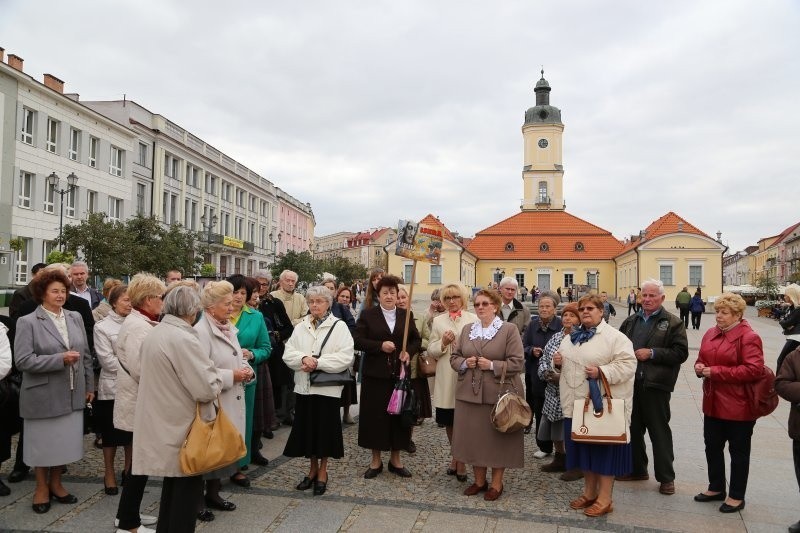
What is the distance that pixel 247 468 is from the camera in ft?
21.0

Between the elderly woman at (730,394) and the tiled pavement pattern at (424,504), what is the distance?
0.81ft

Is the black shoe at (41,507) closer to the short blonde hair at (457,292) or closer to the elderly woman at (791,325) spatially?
the short blonde hair at (457,292)

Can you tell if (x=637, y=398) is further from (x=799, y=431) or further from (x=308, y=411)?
(x=308, y=411)

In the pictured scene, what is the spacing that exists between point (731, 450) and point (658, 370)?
2.90 ft

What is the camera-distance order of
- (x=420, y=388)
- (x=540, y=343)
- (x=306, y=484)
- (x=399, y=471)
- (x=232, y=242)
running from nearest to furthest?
(x=306, y=484), (x=399, y=471), (x=420, y=388), (x=540, y=343), (x=232, y=242)

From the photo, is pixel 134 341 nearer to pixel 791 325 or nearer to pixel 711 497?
pixel 711 497

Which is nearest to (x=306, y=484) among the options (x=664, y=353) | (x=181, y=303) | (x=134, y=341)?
(x=134, y=341)

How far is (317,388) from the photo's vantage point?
5812 mm

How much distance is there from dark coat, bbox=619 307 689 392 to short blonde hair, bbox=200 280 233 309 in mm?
3856

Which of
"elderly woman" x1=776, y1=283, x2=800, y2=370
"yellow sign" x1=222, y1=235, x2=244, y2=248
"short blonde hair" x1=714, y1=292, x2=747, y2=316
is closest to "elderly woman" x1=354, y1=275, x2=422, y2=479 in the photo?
"short blonde hair" x1=714, y1=292, x2=747, y2=316

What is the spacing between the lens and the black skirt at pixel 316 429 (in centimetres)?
577

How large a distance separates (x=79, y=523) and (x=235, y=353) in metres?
1.77

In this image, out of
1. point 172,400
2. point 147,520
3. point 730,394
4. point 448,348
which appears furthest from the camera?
point 448,348

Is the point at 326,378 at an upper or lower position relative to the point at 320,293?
lower
